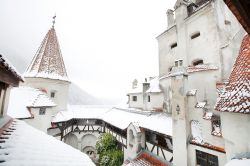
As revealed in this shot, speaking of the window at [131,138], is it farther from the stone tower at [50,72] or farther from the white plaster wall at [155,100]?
the stone tower at [50,72]

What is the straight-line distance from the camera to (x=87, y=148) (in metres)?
23.7

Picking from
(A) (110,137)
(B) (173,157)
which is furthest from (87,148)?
(B) (173,157)

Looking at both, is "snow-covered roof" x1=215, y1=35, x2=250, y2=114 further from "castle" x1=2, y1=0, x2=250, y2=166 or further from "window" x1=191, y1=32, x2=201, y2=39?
"window" x1=191, y1=32, x2=201, y2=39

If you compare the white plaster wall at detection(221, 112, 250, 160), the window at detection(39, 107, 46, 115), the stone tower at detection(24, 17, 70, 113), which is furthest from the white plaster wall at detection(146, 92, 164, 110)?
the stone tower at detection(24, 17, 70, 113)

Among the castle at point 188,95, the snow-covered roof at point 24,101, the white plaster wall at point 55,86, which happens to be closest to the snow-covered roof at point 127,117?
the castle at point 188,95

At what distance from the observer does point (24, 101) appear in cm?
1614

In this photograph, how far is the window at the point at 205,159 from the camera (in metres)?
8.21

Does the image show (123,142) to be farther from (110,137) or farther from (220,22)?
(220,22)

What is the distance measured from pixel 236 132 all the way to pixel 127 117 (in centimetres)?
1397

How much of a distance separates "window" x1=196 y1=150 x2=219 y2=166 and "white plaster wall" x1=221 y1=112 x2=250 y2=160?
9.45 ft

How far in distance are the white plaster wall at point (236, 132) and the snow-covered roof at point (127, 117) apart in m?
5.24

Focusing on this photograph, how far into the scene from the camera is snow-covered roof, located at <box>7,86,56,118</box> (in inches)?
576

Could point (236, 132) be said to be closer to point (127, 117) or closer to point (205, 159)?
point (205, 159)

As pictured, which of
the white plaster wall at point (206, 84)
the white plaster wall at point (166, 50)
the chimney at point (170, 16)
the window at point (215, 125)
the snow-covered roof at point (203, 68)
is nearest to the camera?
the window at point (215, 125)
